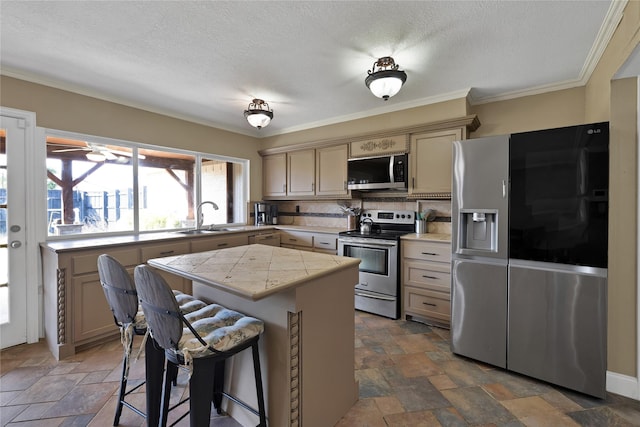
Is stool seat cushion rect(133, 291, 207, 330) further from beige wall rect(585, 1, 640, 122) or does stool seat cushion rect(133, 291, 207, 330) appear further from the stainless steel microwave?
beige wall rect(585, 1, 640, 122)

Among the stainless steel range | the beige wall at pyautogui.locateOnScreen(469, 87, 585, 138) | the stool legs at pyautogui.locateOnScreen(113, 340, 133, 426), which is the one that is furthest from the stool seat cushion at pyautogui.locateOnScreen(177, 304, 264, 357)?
Answer: the beige wall at pyautogui.locateOnScreen(469, 87, 585, 138)

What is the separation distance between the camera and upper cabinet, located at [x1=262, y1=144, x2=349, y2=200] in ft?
12.8

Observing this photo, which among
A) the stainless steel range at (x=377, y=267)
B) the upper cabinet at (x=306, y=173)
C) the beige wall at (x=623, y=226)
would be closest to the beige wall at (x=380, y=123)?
the upper cabinet at (x=306, y=173)

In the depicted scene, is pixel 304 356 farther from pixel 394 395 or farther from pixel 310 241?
pixel 310 241

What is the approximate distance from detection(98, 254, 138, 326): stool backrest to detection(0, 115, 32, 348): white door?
180cm

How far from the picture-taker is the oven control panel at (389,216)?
3625 mm

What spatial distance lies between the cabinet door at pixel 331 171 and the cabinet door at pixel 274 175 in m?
0.68

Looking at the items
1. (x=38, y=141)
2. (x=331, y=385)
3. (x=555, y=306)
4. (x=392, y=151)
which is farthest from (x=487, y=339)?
(x=38, y=141)

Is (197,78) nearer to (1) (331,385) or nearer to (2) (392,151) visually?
(2) (392,151)

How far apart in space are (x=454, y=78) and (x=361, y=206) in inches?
75.9

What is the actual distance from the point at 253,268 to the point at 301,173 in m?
2.86

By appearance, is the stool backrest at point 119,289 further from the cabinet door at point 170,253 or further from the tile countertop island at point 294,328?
the cabinet door at point 170,253

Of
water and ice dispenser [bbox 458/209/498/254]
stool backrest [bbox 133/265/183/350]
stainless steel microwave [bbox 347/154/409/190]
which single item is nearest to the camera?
stool backrest [bbox 133/265/183/350]

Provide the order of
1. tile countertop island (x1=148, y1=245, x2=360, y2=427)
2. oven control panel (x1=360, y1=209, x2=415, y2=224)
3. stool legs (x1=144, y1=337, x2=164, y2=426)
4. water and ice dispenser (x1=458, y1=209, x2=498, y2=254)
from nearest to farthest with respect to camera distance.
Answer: tile countertop island (x1=148, y1=245, x2=360, y2=427), stool legs (x1=144, y1=337, x2=164, y2=426), water and ice dispenser (x1=458, y1=209, x2=498, y2=254), oven control panel (x1=360, y1=209, x2=415, y2=224)
